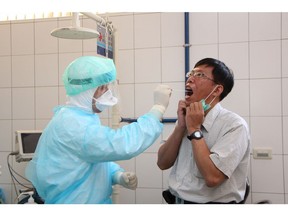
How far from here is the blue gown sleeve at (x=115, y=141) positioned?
1267 millimetres

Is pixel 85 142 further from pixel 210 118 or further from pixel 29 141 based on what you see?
pixel 29 141

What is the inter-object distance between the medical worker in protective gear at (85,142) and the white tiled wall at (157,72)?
81 centimetres

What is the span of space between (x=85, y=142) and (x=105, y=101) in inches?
10.1

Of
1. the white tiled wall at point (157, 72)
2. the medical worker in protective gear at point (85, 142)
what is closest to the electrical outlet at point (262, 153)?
the white tiled wall at point (157, 72)

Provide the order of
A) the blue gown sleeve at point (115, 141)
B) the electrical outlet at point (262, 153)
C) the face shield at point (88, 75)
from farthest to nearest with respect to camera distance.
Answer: the electrical outlet at point (262, 153) < the face shield at point (88, 75) < the blue gown sleeve at point (115, 141)

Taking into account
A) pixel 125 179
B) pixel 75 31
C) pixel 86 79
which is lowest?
pixel 125 179

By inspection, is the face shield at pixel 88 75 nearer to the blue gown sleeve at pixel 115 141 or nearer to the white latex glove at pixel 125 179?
the blue gown sleeve at pixel 115 141

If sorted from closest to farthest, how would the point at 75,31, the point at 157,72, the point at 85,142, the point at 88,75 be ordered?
the point at 85,142 → the point at 88,75 → the point at 75,31 → the point at 157,72

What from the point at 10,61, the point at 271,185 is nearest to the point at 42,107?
the point at 10,61

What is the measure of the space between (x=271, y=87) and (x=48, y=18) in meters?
1.86

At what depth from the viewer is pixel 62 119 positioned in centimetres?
132

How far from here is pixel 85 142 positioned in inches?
49.7

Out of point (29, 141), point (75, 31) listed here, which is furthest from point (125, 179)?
point (29, 141)

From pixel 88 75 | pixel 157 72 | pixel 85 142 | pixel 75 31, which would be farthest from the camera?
pixel 157 72
